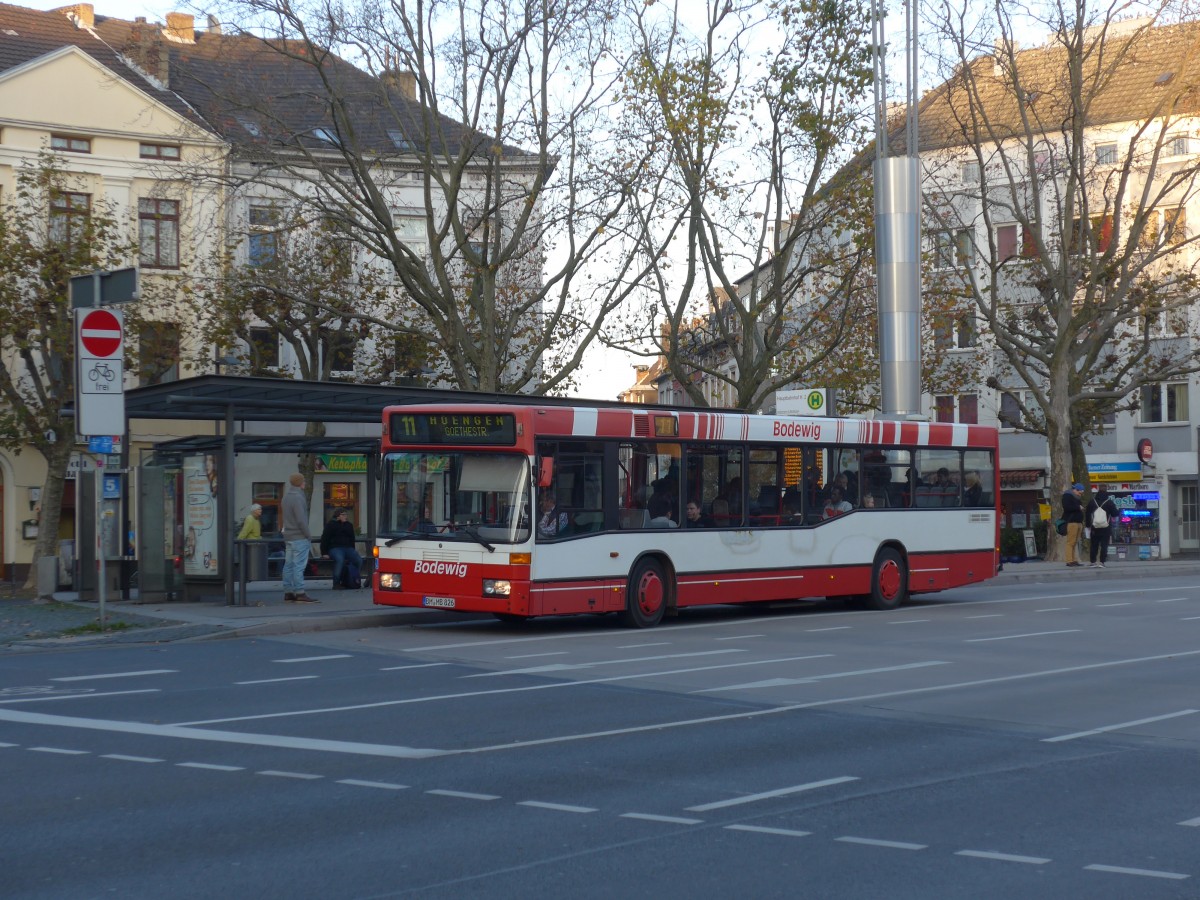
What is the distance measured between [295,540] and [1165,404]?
44.8 metres

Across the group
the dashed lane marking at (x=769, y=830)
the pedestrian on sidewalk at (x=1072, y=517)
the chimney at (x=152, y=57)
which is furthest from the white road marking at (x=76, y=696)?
the chimney at (x=152, y=57)

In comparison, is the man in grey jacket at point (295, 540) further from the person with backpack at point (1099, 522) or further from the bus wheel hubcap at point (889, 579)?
the person with backpack at point (1099, 522)

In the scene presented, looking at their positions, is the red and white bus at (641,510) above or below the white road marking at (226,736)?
above

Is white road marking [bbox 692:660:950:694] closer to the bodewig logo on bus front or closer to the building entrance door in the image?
the bodewig logo on bus front

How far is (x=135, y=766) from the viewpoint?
9.07m

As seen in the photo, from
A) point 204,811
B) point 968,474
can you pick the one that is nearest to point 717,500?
point 968,474

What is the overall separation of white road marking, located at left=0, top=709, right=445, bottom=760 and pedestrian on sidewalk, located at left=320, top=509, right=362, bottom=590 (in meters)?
13.8

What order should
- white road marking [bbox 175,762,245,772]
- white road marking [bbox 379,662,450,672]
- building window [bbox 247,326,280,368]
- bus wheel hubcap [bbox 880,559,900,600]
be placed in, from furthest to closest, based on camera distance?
building window [bbox 247,326,280,368]
bus wheel hubcap [bbox 880,559,900,600]
white road marking [bbox 379,662,450,672]
white road marking [bbox 175,762,245,772]

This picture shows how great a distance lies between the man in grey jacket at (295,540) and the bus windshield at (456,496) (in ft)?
10.8

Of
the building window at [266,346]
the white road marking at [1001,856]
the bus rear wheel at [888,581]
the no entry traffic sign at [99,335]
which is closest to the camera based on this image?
the white road marking at [1001,856]

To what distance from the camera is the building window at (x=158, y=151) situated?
43281 millimetres

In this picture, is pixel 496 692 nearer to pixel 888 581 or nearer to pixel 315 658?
pixel 315 658

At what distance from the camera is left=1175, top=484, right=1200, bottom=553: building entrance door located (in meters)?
58.4

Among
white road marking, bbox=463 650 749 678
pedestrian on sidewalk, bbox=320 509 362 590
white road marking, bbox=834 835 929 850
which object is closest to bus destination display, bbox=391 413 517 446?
white road marking, bbox=463 650 749 678
